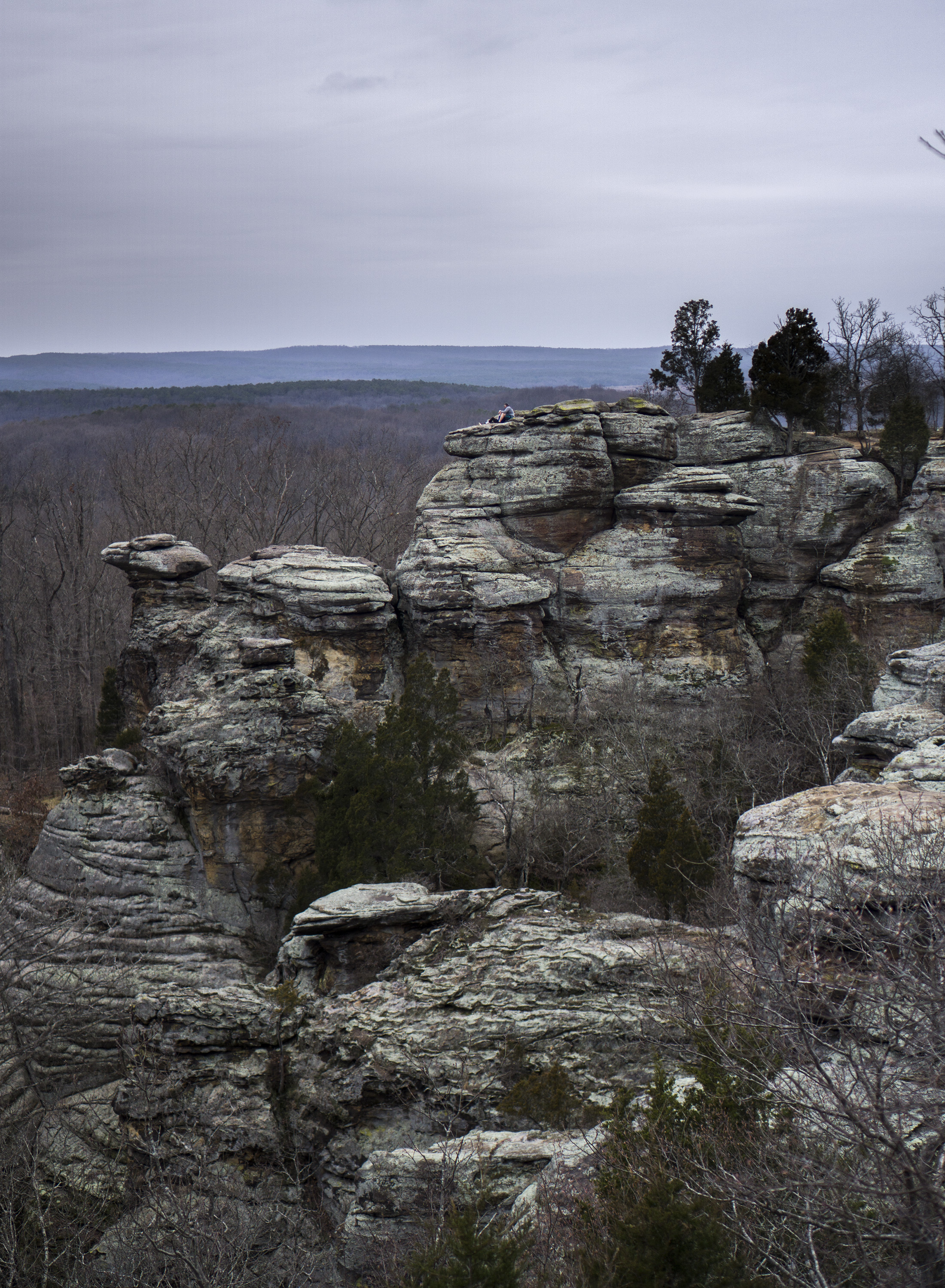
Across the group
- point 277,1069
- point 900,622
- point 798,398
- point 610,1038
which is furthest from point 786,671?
point 277,1069

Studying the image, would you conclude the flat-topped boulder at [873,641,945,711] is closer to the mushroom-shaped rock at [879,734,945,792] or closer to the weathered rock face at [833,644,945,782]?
the weathered rock face at [833,644,945,782]

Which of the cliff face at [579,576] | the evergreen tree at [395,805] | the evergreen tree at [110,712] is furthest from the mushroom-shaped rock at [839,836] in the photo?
the evergreen tree at [110,712]

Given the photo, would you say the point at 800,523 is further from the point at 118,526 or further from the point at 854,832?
the point at 118,526

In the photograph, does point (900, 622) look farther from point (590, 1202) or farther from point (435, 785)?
point (590, 1202)

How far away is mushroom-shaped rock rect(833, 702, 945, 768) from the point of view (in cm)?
1738

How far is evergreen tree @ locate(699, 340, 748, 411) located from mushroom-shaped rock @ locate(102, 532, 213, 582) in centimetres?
2129

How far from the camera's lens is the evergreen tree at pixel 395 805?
19562 millimetres

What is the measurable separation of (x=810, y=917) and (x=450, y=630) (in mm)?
21297

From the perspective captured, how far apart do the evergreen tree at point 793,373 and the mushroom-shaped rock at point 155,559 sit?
21.8 meters

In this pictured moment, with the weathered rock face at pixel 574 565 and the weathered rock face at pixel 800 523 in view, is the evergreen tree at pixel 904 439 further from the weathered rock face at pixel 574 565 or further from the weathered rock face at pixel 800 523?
the weathered rock face at pixel 574 565

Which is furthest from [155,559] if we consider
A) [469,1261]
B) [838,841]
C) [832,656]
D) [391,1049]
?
[469,1261]

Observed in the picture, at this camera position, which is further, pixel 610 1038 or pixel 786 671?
pixel 786 671

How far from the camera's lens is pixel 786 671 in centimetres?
2994

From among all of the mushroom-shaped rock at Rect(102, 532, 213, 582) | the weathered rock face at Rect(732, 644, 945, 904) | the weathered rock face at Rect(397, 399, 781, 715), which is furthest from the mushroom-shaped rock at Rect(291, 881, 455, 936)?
the mushroom-shaped rock at Rect(102, 532, 213, 582)
